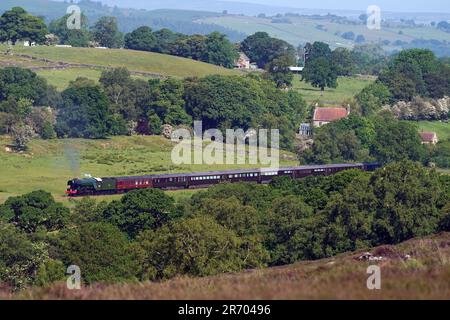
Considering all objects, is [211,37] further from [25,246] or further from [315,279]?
[315,279]

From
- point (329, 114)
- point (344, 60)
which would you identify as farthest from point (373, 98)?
point (344, 60)

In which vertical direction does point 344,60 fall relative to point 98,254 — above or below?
below

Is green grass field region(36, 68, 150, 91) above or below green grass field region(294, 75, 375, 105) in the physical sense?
above

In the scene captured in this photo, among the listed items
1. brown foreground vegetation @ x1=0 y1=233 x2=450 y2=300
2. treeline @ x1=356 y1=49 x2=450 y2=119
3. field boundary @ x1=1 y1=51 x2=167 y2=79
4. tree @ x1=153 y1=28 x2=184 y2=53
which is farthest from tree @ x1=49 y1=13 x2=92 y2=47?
brown foreground vegetation @ x1=0 y1=233 x2=450 y2=300

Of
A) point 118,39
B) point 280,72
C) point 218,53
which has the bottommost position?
point 118,39

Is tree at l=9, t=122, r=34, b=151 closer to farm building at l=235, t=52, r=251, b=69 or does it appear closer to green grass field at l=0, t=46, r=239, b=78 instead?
green grass field at l=0, t=46, r=239, b=78

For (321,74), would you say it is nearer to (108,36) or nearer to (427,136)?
(427,136)

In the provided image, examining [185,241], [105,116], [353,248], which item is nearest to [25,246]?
[185,241]
